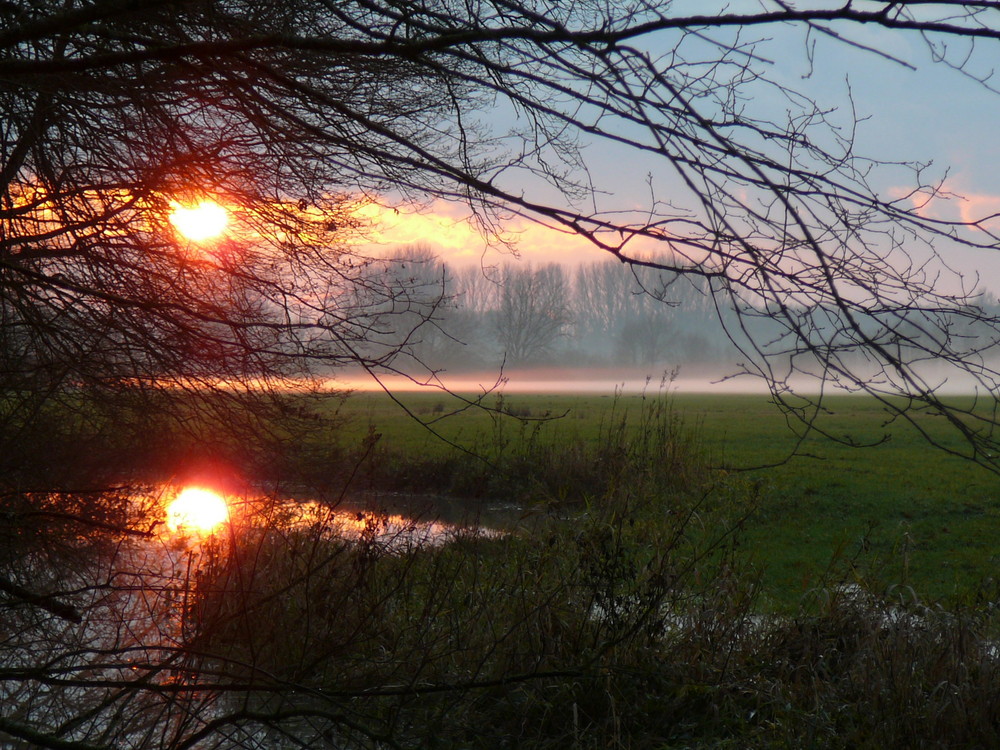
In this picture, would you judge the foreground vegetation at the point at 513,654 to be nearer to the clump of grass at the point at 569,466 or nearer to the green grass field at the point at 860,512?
the green grass field at the point at 860,512

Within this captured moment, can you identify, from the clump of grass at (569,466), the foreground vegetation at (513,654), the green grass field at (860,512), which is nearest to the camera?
the foreground vegetation at (513,654)

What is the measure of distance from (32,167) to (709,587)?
490cm

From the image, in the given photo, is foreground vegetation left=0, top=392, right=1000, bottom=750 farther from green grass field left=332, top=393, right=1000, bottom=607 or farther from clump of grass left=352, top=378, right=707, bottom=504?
clump of grass left=352, top=378, right=707, bottom=504

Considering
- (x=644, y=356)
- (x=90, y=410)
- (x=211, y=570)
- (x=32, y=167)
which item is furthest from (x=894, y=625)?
(x=644, y=356)

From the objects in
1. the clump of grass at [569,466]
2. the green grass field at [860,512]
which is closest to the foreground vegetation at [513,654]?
the green grass field at [860,512]

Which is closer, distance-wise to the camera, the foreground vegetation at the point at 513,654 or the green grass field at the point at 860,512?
the foreground vegetation at the point at 513,654

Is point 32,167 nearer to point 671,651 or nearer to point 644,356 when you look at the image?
point 671,651

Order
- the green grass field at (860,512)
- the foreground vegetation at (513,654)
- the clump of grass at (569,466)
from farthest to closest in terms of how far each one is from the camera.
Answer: the clump of grass at (569,466)
the green grass field at (860,512)
the foreground vegetation at (513,654)

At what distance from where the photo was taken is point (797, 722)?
147 inches

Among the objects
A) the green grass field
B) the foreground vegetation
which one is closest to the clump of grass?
the green grass field

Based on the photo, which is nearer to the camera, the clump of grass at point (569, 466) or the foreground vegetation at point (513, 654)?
the foreground vegetation at point (513, 654)

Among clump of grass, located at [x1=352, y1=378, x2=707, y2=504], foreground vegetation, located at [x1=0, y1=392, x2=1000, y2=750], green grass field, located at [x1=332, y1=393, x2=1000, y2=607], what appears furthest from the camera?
clump of grass, located at [x1=352, y1=378, x2=707, y2=504]

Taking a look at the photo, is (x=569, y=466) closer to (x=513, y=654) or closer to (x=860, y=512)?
(x=860, y=512)

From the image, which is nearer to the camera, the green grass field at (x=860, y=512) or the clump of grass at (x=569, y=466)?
the green grass field at (x=860, y=512)
